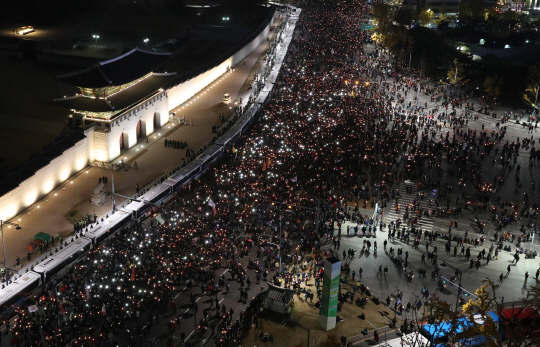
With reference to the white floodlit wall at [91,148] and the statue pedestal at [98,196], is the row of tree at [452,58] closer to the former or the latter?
the white floodlit wall at [91,148]

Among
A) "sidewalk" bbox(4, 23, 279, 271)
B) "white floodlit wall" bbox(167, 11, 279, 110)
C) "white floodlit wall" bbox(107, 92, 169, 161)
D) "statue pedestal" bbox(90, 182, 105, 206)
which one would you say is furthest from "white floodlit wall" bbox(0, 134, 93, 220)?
"white floodlit wall" bbox(167, 11, 279, 110)

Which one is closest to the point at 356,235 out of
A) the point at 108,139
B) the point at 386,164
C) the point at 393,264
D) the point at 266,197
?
the point at 393,264

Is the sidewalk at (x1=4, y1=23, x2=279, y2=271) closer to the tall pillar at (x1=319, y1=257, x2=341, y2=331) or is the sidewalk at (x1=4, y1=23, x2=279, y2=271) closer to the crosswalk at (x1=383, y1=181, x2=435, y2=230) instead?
the tall pillar at (x1=319, y1=257, x2=341, y2=331)

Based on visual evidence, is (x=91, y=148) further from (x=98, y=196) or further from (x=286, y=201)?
(x=286, y=201)

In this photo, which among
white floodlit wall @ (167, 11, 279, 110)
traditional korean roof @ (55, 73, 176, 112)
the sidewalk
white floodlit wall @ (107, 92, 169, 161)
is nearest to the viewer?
the sidewalk

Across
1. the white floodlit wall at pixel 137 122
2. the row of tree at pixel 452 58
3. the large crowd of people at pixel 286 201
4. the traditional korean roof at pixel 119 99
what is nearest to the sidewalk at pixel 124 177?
the white floodlit wall at pixel 137 122

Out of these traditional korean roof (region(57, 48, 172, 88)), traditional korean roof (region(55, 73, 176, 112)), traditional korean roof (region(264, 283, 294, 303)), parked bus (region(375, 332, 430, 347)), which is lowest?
parked bus (region(375, 332, 430, 347))
